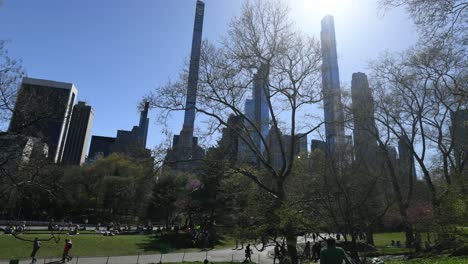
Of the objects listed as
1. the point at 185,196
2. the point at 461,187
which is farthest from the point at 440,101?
the point at 185,196

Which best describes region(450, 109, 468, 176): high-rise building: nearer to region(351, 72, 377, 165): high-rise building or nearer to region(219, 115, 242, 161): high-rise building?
region(351, 72, 377, 165): high-rise building

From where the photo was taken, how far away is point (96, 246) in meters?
30.2

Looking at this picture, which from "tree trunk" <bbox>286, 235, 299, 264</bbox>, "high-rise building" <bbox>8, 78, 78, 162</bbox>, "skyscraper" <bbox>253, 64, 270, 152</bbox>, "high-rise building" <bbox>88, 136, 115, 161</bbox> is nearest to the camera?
"high-rise building" <bbox>8, 78, 78, 162</bbox>

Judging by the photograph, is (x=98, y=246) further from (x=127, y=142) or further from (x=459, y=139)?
(x=459, y=139)

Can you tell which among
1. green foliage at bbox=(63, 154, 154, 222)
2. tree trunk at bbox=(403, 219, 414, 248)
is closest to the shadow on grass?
green foliage at bbox=(63, 154, 154, 222)

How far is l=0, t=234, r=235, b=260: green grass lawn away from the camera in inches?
1016

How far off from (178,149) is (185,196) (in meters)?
27.1

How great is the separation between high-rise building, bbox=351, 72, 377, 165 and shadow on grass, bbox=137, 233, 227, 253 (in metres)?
18.5

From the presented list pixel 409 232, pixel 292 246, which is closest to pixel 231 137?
pixel 292 246

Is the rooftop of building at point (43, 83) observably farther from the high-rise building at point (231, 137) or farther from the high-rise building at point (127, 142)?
the high-rise building at point (231, 137)

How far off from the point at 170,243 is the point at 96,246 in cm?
819

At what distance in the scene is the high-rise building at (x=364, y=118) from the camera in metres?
24.2

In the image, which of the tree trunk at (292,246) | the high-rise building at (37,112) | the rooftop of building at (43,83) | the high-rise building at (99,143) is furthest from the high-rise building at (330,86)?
the high-rise building at (99,143)

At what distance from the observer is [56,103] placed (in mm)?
7070
